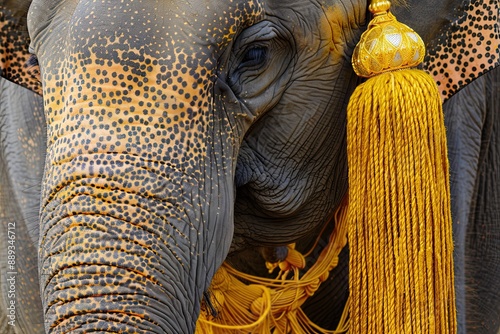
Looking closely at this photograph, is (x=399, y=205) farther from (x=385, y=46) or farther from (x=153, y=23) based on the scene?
(x=153, y=23)

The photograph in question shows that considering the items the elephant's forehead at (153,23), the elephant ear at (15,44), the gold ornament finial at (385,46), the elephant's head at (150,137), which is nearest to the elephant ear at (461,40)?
the gold ornament finial at (385,46)

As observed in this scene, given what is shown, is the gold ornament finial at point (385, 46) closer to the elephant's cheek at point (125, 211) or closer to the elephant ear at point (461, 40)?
the elephant ear at point (461, 40)

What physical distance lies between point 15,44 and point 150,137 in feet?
2.02

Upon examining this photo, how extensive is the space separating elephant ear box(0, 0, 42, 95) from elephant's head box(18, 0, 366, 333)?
280mm

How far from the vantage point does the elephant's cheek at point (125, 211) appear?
5.17ft

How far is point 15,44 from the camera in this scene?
2.13 meters

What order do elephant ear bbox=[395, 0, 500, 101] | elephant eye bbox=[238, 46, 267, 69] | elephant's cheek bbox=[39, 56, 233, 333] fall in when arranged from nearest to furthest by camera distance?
elephant's cheek bbox=[39, 56, 233, 333]
elephant eye bbox=[238, 46, 267, 69]
elephant ear bbox=[395, 0, 500, 101]

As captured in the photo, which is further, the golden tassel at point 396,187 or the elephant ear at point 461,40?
the elephant ear at point 461,40

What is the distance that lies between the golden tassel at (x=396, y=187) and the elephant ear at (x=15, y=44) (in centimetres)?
64

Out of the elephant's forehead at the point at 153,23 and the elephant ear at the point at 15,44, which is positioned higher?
the elephant's forehead at the point at 153,23

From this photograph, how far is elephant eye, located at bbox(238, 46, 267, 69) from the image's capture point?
1829 millimetres

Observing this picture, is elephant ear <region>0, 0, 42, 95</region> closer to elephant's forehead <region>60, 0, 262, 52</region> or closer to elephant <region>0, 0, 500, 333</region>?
elephant <region>0, 0, 500, 333</region>

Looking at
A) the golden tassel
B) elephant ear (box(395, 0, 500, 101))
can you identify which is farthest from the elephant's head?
elephant ear (box(395, 0, 500, 101))

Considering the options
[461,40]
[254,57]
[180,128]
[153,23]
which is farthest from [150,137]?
[461,40]
